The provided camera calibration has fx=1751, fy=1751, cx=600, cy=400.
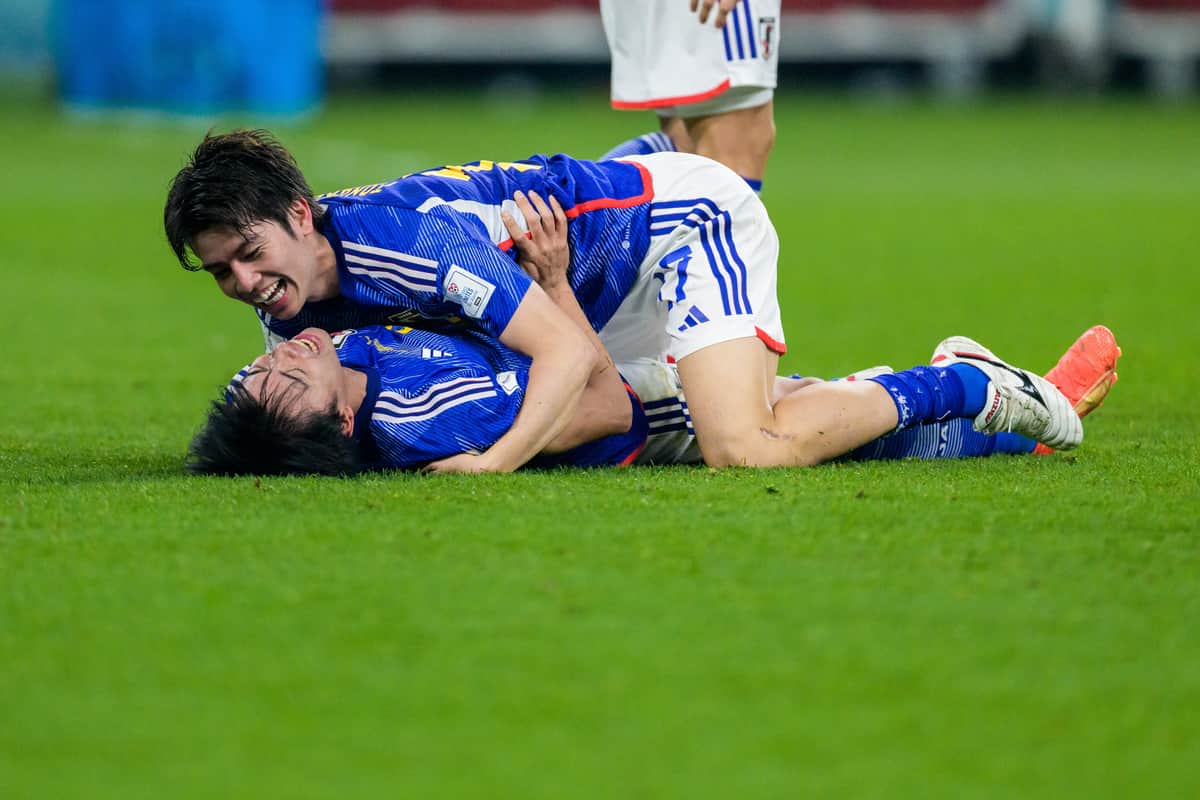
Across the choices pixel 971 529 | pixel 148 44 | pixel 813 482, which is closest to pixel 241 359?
pixel 813 482

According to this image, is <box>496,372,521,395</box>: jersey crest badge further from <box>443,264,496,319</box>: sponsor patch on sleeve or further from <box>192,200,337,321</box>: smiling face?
<box>192,200,337,321</box>: smiling face

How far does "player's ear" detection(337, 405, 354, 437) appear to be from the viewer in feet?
12.8

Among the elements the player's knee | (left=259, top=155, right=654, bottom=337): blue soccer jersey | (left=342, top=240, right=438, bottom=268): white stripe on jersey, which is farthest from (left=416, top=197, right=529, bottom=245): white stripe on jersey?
the player's knee

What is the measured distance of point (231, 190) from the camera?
390cm

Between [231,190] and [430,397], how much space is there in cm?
64

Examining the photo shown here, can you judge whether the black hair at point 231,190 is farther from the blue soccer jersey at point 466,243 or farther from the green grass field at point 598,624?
the green grass field at point 598,624

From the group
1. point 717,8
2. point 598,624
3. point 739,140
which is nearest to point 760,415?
point 598,624

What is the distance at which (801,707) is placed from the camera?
95.3 inches

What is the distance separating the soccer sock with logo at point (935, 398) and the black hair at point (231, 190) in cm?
145

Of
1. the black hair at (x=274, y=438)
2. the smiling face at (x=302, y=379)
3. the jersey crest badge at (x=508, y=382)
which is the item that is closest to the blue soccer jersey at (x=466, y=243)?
the jersey crest badge at (x=508, y=382)

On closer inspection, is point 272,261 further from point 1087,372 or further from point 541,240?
point 1087,372

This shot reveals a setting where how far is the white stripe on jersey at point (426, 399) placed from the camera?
396cm

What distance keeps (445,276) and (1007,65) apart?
2129 cm

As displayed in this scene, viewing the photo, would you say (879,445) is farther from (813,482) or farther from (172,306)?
(172,306)
